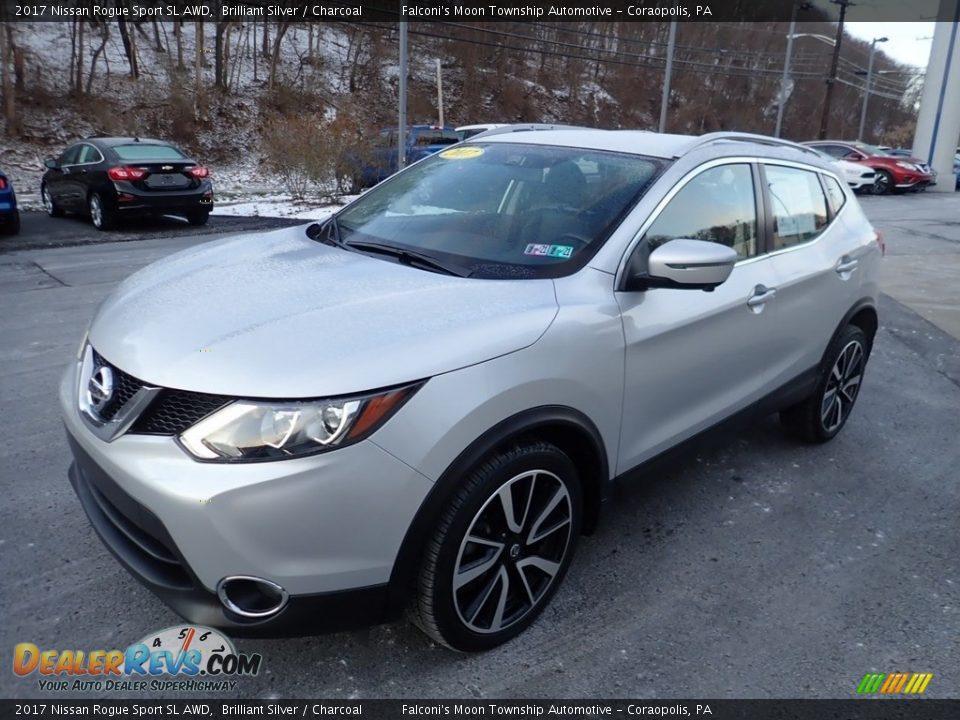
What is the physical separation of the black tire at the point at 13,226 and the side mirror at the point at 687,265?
1108 centimetres

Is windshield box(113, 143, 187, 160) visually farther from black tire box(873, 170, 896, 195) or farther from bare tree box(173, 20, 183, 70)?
bare tree box(173, 20, 183, 70)

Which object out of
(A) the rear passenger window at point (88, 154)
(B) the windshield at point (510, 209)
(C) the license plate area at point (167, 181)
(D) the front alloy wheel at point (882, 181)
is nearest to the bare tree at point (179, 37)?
(A) the rear passenger window at point (88, 154)

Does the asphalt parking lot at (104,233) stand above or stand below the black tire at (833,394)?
below

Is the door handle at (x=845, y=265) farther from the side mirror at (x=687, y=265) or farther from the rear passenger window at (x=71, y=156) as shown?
the rear passenger window at (x=71, y=156)

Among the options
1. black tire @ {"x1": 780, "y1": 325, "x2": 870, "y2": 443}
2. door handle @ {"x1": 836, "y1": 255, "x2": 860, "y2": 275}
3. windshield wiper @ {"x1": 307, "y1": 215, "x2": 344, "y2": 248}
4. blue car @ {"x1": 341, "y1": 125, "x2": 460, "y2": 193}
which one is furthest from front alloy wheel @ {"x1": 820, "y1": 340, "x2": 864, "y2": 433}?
blue car @ {"x1": 341, "y1": 125, "x2": 460, "y2": 193}

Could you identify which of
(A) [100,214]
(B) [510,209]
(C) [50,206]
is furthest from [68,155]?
(B) [510,209]

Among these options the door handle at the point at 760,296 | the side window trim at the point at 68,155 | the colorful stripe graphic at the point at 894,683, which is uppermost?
the door handle at the point at 760,296

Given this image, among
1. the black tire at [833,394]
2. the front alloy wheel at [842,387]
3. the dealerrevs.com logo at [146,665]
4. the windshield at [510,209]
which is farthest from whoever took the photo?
the front alloy wheel at [842,387]

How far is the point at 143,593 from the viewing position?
283cm

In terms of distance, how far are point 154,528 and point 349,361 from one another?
71 cm

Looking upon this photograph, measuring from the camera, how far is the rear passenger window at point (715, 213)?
304cm

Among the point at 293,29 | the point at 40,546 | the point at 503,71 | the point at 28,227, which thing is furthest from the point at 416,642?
the point at 503,71

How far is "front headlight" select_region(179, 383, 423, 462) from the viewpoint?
79.6 inches
